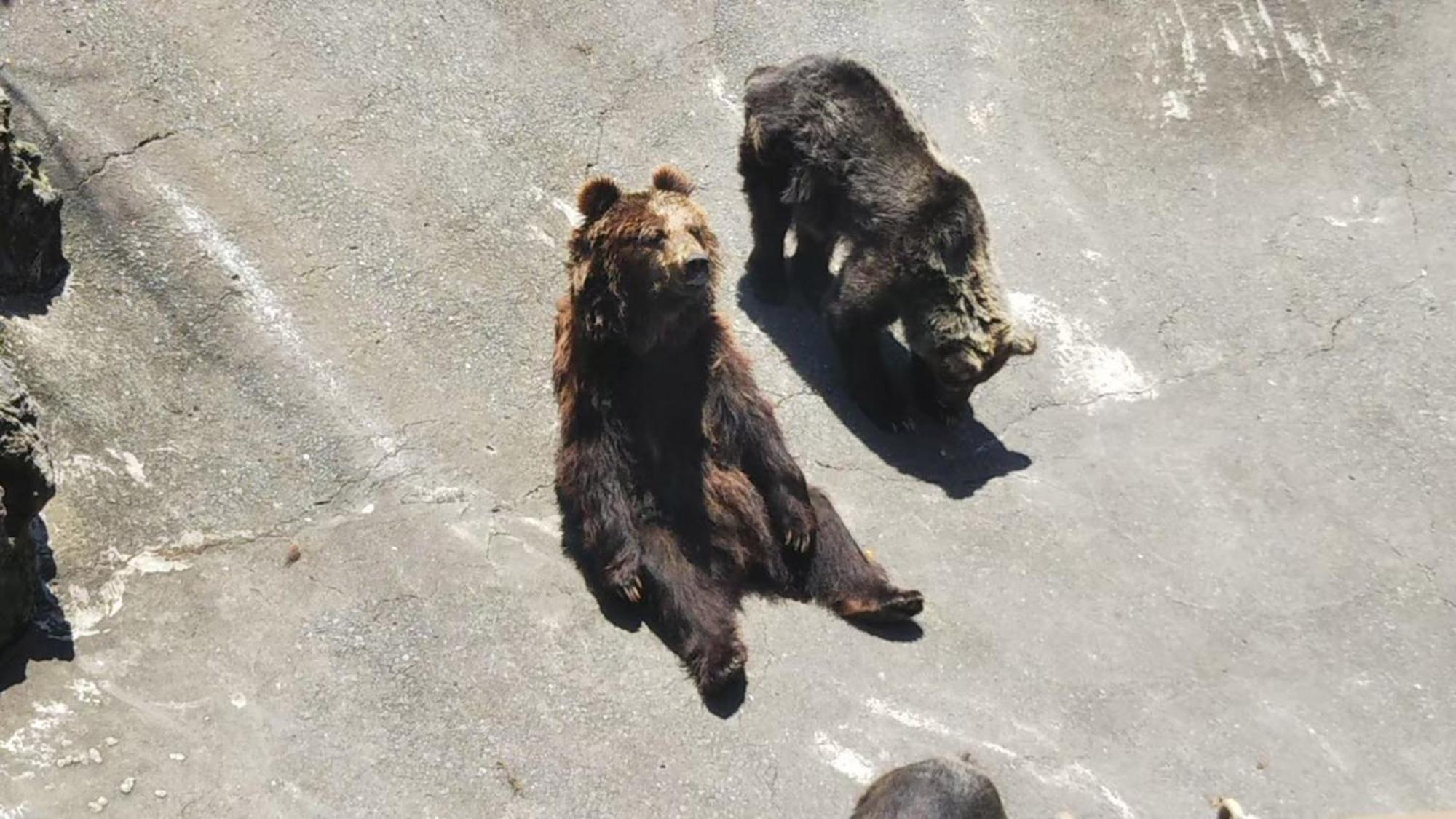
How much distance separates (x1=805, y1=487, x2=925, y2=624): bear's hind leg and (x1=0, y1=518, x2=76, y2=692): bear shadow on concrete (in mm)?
3097

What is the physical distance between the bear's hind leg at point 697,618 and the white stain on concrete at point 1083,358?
116 inches

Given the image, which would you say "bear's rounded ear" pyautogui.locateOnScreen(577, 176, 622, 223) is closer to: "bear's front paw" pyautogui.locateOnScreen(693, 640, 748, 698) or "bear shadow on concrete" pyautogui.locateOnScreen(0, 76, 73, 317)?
"bear's front paw" pyautogui.locateOnScreen(693, 640, 748, 698)

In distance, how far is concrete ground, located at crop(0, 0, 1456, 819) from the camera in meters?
5.00

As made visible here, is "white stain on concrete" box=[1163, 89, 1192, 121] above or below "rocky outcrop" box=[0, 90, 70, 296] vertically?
below

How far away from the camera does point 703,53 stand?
8.80 meters

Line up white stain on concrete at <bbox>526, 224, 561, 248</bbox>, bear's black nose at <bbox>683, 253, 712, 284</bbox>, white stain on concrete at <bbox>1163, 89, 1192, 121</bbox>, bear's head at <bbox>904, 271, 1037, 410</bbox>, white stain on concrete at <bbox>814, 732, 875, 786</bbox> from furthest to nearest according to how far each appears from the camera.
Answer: white stain on concrete at <bbox>1163, 89, 1192, 121</bbox>, white stain on concrete at <bbox>526, 224, 561, 248</bbox>, bear's head at <bbox>904, 271, 1037, 410</bbox>, bear's black nose at <bbox>683, 253, 712, 284</bbox>, white stain on concrete at <bbox>814, 732, 875, 786</bbox>

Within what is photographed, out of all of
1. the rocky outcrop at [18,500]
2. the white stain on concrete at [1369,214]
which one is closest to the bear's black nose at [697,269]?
the rocky outcrop at [18,500]

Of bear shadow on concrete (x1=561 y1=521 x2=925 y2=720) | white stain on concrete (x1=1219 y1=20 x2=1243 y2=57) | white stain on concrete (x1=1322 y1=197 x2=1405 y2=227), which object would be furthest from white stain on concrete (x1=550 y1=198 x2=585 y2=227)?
white stain on concrete (x1=1219 y1=20 x2=1243 y2=57)

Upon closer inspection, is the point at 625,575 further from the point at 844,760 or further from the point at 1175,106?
the point at 1175,106

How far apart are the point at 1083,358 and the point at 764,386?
80.1 inches

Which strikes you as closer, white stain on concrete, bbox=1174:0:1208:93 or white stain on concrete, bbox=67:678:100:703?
white stain on concrete, bbox=67:678:100:703

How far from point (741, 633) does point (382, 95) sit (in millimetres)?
4014

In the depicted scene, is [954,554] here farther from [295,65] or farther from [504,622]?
[295,65]

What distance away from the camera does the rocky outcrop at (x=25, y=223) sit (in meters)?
5.62
